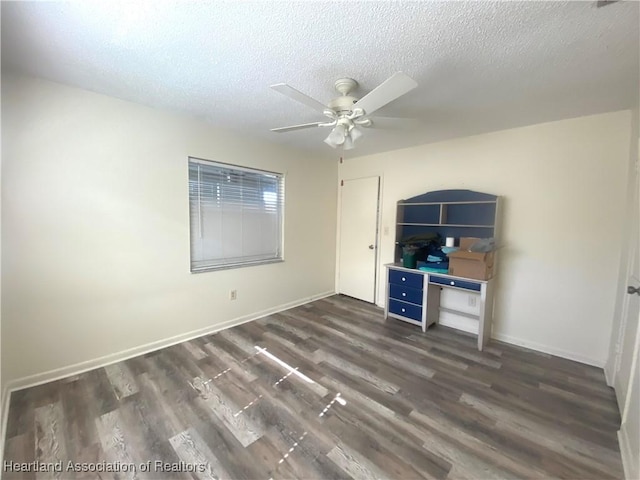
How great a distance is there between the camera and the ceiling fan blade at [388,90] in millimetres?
1418

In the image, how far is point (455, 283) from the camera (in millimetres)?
2844

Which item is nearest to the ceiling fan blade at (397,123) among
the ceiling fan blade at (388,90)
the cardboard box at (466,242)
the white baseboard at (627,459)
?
the ceiling fan blade at (388,90)

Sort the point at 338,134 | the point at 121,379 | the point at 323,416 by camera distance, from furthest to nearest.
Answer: the point at 121,379
the point at 338,134
the point at 323,416

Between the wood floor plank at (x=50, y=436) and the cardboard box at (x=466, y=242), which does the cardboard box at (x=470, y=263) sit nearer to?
the cardboard box at (x=466, y=242)

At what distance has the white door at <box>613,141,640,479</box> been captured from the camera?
140 centimetres

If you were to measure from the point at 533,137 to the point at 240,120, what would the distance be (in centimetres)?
306

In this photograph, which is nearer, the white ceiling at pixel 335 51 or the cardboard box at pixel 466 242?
the white ceiling at pixel 335 51

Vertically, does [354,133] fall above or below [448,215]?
above

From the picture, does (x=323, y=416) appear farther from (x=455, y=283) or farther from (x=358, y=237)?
(x=358, y=237)

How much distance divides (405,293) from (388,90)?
2.43m

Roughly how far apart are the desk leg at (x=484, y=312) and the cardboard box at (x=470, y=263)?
125mm

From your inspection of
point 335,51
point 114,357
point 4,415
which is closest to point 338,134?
point 335,51

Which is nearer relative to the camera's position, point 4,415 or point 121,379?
point 4,415

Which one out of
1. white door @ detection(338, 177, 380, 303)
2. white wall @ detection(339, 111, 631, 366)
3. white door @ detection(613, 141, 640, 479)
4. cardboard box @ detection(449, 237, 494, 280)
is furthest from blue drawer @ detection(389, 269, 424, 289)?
white door @ detection(613, 141, 640, 479)
